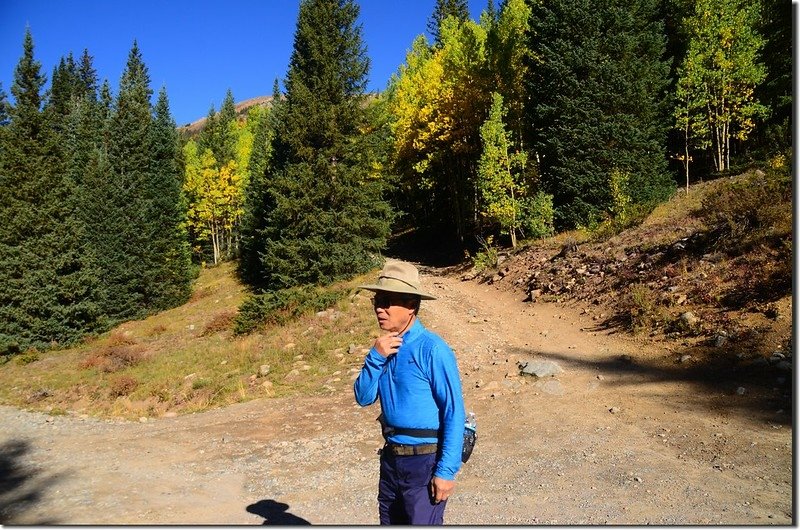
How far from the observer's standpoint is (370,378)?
10.7 feet

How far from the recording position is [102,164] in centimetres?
3128

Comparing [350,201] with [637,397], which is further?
[350,201]

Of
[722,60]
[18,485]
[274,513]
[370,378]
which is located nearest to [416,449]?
[370,378]

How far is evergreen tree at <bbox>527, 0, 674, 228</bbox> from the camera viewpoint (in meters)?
22.3

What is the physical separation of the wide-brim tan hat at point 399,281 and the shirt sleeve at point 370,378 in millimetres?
414

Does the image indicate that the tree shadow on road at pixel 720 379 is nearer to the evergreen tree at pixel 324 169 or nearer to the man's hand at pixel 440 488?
the man's hand at pixel 440 488

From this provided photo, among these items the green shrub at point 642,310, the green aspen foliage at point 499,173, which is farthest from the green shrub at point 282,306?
the green shrub at point 642,310

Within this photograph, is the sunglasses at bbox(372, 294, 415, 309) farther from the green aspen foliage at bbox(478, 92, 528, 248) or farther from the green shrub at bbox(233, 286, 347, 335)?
the green aspen foliage at bbox(478, 92, 528, 248)

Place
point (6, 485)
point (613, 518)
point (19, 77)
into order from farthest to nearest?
point (19, 77)
point (6, 485)
point (613, 518)

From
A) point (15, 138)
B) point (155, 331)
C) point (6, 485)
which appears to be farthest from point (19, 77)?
point (6, 485)

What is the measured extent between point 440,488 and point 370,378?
80 centimetres

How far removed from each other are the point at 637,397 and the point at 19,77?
3230cm

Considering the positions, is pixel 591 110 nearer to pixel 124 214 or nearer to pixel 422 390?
pixel 422 390

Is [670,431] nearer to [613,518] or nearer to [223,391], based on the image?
[613,518]
